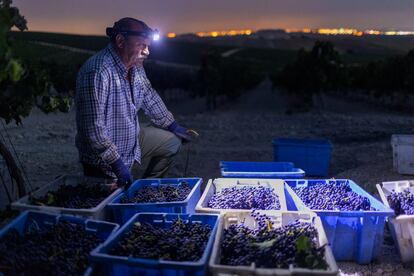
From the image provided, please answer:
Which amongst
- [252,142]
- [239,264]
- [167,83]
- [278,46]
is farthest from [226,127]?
[278,46]

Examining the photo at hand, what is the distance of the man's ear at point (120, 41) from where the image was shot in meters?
4.13

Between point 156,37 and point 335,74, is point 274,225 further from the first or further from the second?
point 335,74

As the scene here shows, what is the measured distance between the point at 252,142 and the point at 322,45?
35.7 feet

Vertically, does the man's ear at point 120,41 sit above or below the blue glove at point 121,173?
above

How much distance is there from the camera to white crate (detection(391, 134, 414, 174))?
6328mm

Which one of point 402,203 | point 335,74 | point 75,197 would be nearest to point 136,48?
point 75,197

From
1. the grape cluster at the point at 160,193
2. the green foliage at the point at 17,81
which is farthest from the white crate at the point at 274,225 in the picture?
the green foliage at the point at 17,81

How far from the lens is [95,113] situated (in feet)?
12.7

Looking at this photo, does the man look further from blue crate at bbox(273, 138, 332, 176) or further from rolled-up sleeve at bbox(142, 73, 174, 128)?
blue crate at bbox(273, 138, 332, 176)

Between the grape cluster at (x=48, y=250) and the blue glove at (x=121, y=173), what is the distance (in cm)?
93

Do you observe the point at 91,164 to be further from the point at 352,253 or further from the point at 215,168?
the point at 215,168

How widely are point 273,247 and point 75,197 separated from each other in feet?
5.52

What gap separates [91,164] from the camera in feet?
14.1

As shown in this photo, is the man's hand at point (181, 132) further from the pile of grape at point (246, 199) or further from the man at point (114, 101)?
the pile of grape at point (246, 199)
